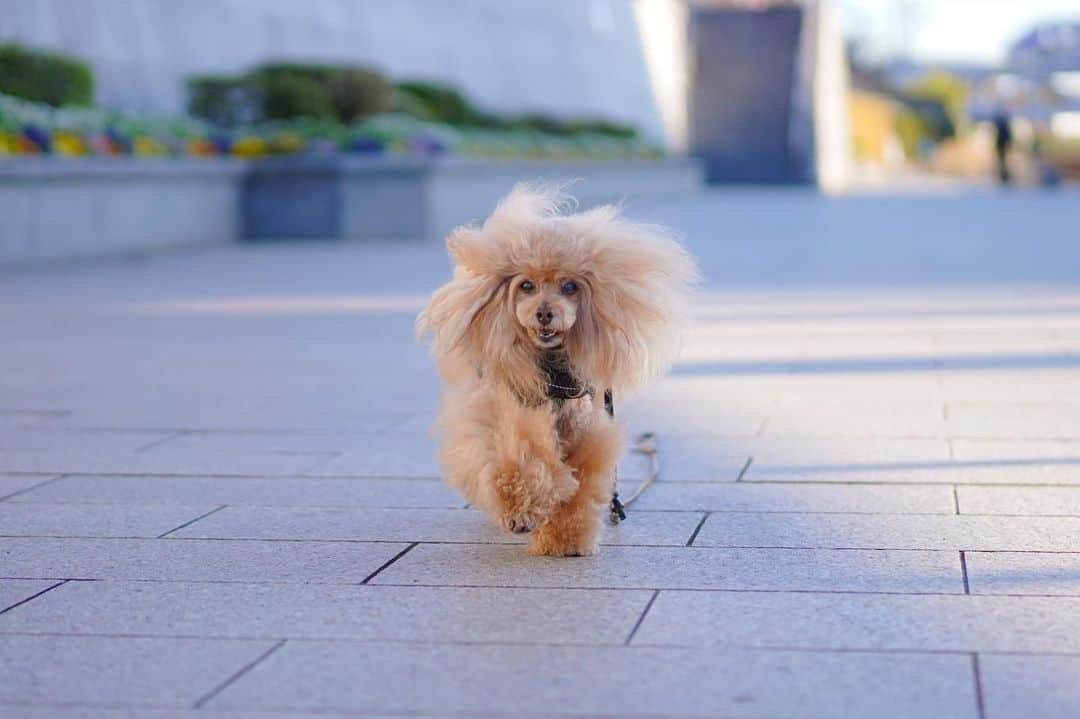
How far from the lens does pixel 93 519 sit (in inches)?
211

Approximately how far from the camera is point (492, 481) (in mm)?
4660

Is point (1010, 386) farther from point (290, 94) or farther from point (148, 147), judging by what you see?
point (290, 94)

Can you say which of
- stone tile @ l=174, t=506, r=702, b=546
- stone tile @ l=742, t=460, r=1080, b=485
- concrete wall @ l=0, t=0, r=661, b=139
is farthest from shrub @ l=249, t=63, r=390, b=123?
stone tile @ l=174, t=506, r=702, b=546

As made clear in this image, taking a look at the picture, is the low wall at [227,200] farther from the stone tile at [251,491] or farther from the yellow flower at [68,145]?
the stone tile at [251,491]

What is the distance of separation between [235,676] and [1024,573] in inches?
80.9

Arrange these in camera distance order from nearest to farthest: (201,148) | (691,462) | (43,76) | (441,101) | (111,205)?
(691,462)
(111,205)
(43,76)
(201,148)
(441,101)

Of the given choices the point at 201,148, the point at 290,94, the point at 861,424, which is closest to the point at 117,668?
the point at 861,424

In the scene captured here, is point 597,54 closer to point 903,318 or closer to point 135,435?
point 903,318

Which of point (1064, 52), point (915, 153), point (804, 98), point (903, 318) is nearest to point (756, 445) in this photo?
point (903, 318)

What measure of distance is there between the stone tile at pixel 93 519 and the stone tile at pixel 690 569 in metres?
0.91

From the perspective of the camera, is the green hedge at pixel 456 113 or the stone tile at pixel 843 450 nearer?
the stone tile at pixel 843 450

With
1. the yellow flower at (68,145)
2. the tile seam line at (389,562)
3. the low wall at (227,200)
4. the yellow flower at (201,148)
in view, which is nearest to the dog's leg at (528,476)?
the tile seam line at (389,562)

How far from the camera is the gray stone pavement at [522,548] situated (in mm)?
3584

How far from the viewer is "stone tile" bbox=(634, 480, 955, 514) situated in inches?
211
